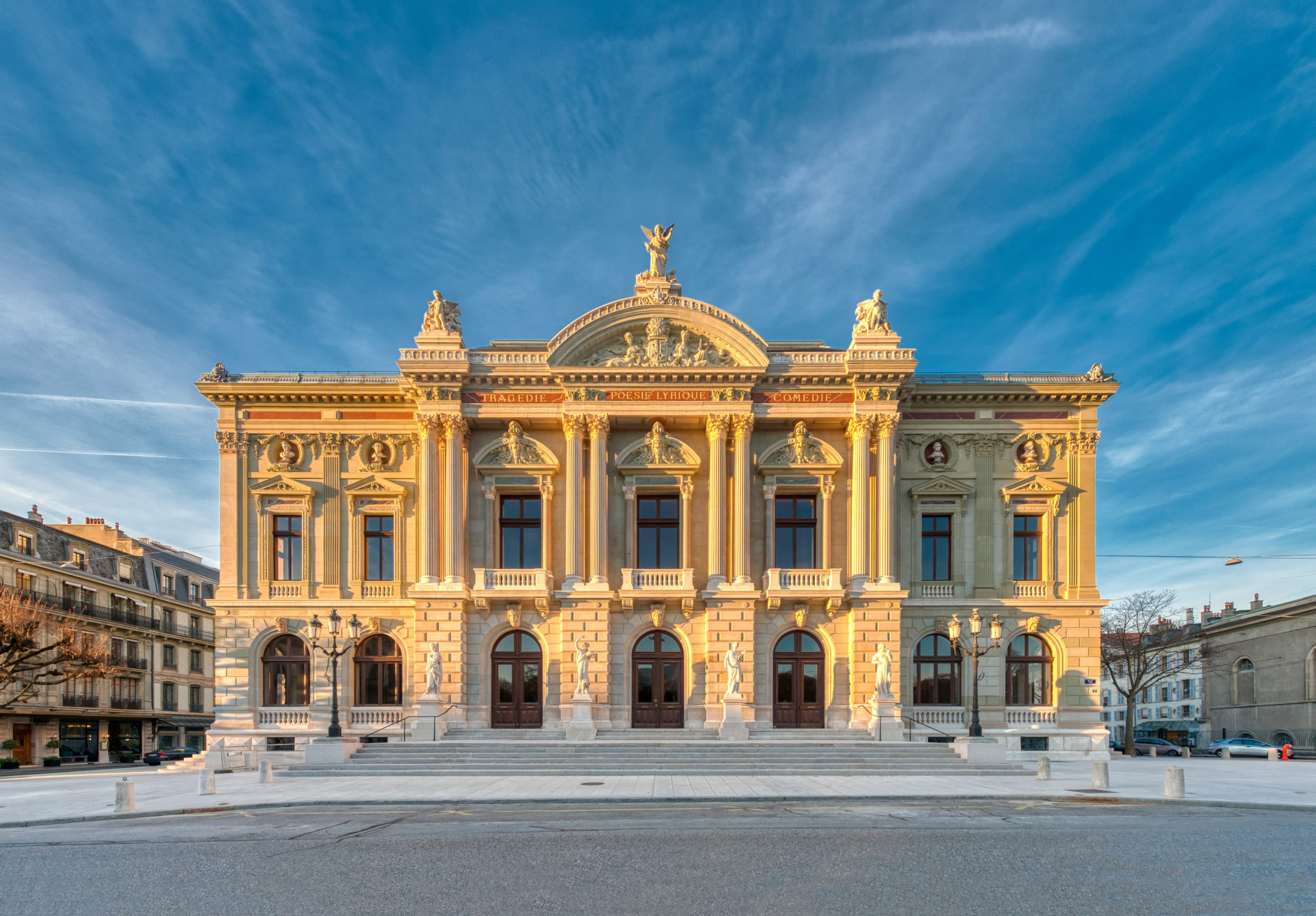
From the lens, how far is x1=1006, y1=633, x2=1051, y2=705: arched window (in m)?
31.9

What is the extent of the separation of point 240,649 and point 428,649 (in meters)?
Result: 8.00

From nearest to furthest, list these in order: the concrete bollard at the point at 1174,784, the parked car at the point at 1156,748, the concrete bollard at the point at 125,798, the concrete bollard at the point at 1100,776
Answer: the concrete bollard at the point at 125,798
the concrete bollard at the point at 1174,784
the concrete bollard at the point at 1100,776
the parked car at the point at 1156,748

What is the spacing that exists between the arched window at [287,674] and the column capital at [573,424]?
42.9 feet

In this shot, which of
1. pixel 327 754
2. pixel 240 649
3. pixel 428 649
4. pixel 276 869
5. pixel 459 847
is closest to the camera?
pixel 276 869

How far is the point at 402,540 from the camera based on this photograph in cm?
3269

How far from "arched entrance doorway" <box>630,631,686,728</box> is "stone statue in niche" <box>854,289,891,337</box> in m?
13.6

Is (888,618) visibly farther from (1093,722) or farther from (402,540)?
Result: (402,540)

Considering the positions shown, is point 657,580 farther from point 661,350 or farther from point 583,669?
point 661,350

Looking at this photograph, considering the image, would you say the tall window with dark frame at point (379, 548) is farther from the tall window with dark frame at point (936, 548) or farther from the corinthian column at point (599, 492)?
the tall window with dark frame at point (936, 548)

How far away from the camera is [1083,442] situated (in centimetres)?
3291

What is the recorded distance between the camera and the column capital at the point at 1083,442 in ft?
108

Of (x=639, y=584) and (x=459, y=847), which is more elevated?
(x=639, y=584)

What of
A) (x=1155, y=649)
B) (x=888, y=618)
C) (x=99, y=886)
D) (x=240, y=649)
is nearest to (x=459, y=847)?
(x=99, y=886)

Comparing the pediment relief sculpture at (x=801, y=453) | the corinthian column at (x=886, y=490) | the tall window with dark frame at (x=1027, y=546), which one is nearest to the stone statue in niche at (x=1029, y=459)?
the tall window with dark frame at (x=1027, y=546)
